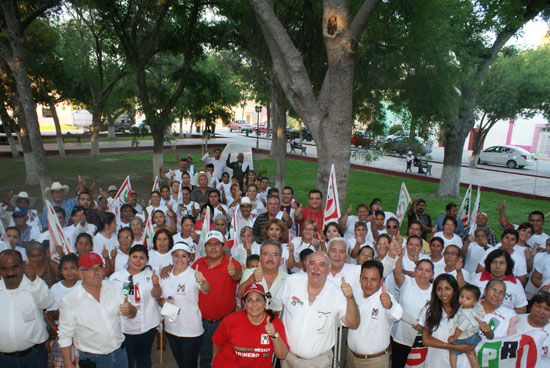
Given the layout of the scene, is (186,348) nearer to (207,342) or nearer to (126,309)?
(207,342)

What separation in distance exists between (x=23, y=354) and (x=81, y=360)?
0.56 metres

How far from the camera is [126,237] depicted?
5.07m

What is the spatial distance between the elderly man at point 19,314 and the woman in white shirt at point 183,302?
1109mm

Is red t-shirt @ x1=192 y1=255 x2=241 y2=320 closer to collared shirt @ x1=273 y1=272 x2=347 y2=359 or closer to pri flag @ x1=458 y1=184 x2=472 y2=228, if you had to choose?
collared shirt @ x1=273 y1=272 x2=347 y2=359

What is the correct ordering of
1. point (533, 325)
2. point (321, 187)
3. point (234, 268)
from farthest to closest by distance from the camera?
1. point (321, 187)
2. point (234, 268)
3. point (533, 325)

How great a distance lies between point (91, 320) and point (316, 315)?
1.99m

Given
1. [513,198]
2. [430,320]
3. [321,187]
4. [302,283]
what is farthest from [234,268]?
[513,198]

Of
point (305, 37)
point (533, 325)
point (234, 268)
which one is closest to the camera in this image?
point (533, 325)

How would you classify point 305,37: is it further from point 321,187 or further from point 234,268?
point 234,268

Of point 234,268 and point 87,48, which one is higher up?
point 87,48

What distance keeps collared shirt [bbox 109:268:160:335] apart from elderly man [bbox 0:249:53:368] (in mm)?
670

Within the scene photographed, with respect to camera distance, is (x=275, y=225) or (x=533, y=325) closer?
(x=533, y=325)

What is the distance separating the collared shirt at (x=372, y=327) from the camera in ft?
12.1

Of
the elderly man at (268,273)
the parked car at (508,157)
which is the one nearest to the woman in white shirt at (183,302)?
the elderly man at (268,273)
